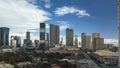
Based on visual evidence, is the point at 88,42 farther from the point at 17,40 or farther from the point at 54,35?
the point at 17,40

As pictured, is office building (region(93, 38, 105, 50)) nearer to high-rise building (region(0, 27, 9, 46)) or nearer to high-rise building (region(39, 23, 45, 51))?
high-rise building (region(39, 23, 45, 51))

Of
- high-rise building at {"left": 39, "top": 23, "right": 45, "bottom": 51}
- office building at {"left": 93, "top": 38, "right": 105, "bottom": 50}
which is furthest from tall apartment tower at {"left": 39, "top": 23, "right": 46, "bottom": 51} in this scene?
office building at {"left": 93, "top": 38, "right": 105, "bottom": 50}

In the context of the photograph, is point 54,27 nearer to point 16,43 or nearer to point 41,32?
point 41,32

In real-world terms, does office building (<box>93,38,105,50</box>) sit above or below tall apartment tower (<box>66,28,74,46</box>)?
below

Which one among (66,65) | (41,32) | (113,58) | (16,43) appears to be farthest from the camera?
(16,43)

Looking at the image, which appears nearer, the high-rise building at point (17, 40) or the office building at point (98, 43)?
the office building at point (98, 43)

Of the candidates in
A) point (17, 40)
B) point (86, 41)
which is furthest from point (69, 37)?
point (17, 40)

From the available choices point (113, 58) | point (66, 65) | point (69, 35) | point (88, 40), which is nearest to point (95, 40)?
point (88, 40)

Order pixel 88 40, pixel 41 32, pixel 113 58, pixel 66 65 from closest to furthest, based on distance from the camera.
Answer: pixel 66 65 < pixel 113 58 < pixel 88 40 < pixel 41 32

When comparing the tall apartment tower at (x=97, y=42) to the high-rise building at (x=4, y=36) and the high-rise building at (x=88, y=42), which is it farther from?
the high-rise building at (x=4, y=36)

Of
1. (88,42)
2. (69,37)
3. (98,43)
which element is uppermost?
(69,37)

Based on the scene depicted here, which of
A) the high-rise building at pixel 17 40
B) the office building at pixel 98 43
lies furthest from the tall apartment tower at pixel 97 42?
the high-rise building at pixel 17 40
